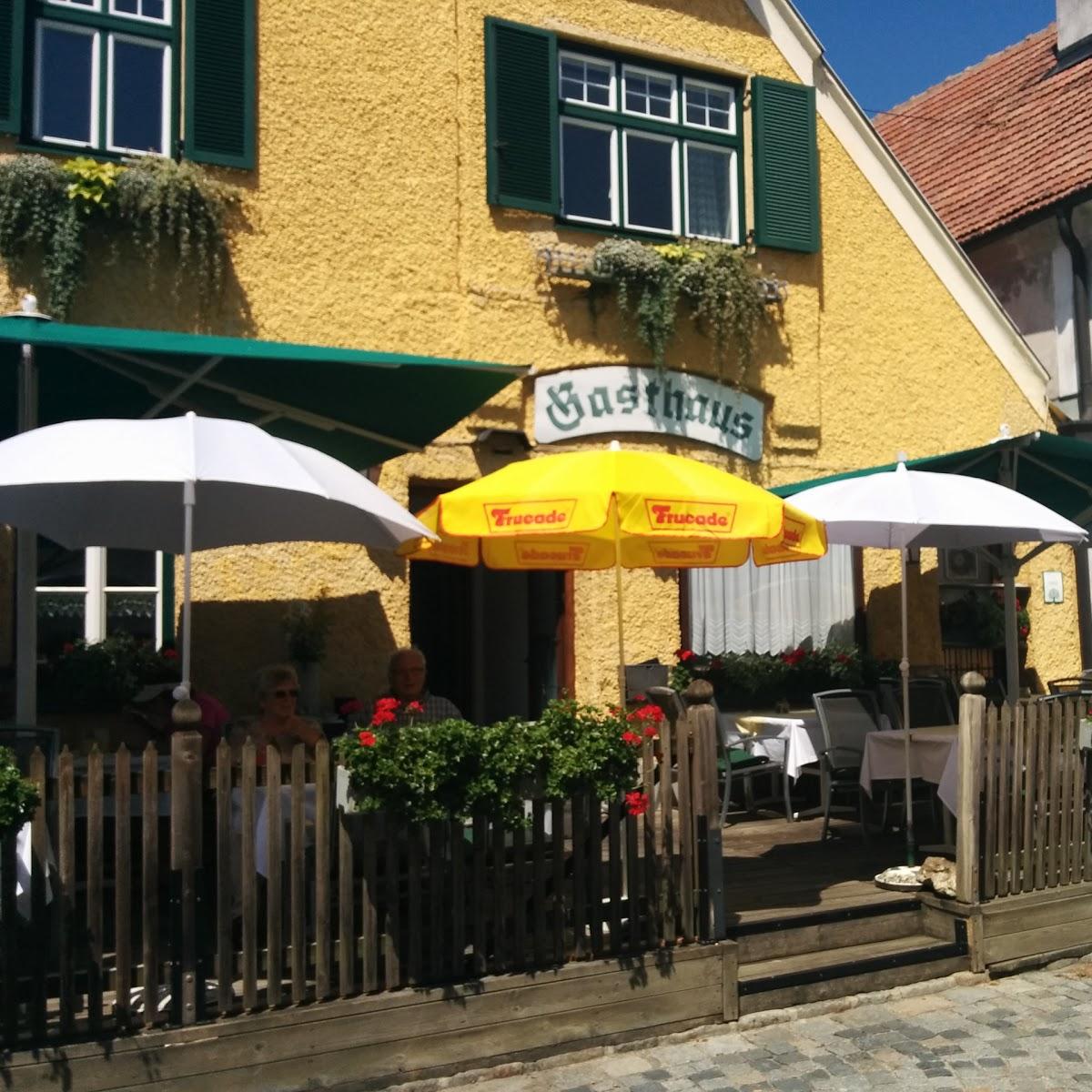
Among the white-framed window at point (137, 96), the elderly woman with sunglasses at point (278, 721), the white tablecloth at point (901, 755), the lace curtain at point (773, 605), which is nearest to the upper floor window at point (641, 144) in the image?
the white-framed window at point (137, 96)

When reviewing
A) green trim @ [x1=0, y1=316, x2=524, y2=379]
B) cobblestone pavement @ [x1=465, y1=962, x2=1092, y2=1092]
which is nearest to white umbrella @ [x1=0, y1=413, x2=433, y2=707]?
green trim @ [x1=0, y1=316, x2=524, y2=379]

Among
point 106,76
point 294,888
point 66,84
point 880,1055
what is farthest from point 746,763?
point 66,84

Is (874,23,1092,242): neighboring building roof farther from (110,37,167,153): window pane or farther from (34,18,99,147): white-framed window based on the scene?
(34,18,99,147): white-framed window

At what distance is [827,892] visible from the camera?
257 inches

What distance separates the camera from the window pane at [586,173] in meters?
9.33

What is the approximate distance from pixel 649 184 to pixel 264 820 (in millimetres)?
6605

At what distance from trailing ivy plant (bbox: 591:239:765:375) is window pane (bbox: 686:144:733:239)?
0.31 meters

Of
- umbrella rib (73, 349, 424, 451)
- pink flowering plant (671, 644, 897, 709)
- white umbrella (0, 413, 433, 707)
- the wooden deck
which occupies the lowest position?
the wooden deck

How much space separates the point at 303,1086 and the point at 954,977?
3238 millimetres

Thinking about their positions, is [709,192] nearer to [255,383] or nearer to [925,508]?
[925,508]

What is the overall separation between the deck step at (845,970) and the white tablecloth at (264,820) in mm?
2107

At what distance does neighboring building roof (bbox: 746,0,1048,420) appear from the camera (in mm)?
10273

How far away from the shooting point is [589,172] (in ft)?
31.0

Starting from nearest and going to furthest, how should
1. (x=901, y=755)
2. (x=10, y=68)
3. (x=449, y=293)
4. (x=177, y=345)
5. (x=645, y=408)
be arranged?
(x=177, y=345), (x=10, y=68), (x=901, y=755), (x=449, y=293), (x=645, y=408)
